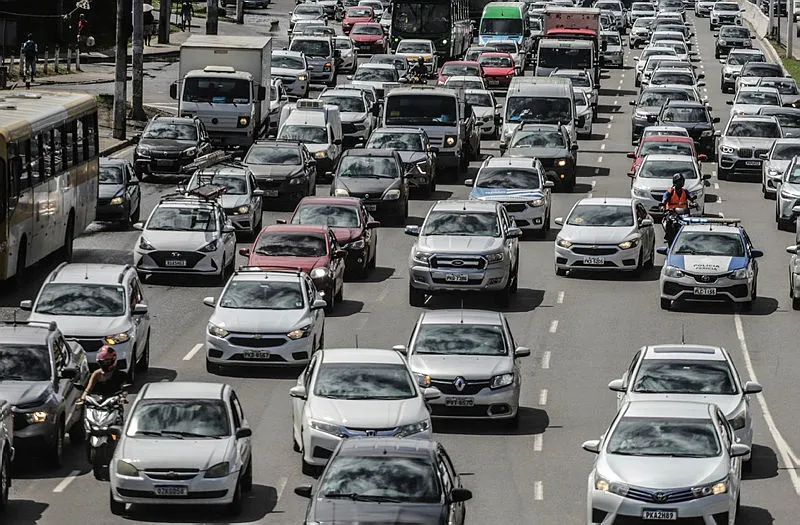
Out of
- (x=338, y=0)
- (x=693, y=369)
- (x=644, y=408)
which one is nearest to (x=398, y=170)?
(x=693, y=369)

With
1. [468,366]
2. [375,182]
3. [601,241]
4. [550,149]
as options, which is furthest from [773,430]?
[550,149]

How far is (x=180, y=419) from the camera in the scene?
907 inches

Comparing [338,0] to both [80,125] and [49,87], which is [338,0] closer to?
[49,87]

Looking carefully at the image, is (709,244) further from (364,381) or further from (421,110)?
(421,110)

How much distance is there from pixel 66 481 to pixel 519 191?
2345 centimetres

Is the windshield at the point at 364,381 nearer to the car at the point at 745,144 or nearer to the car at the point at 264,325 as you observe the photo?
the car at the point at 264,325

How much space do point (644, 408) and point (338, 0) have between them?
10806 cm

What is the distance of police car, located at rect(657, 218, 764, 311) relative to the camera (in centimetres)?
3791

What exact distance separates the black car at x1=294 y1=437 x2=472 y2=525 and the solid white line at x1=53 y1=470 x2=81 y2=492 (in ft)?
15.7

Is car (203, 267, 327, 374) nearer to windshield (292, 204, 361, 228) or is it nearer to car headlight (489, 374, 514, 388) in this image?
car headlight (489, 374, 514, 388)

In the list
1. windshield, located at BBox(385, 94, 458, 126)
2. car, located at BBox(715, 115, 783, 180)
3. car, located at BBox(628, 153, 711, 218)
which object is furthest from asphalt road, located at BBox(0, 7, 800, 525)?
car, located at BBox(715, 115, 783, 180)

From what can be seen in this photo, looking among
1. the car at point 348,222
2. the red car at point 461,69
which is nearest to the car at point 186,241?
the car at point 348,222

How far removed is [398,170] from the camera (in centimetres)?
4862

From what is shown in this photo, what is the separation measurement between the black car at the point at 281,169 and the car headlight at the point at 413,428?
25.4 meters
